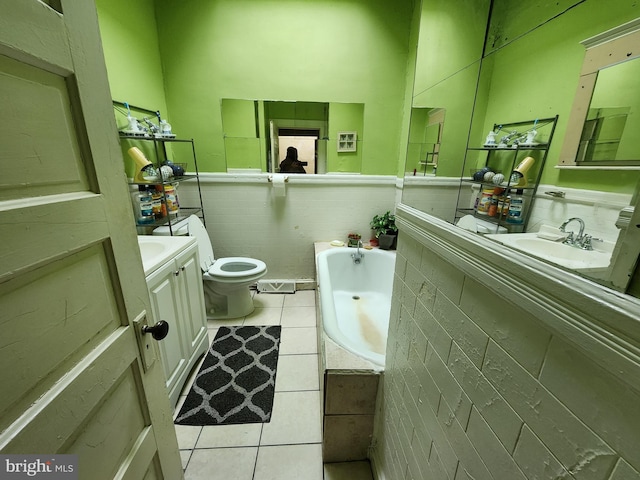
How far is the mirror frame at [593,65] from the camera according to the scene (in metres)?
0.54

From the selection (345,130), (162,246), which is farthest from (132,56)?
(345,130)

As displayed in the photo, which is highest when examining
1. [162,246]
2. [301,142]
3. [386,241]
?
[301,142]

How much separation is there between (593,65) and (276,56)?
2.22m

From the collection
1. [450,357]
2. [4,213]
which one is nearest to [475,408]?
[450,357]

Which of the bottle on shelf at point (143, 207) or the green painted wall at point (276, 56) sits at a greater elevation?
the green painted wall at point (276, 56)

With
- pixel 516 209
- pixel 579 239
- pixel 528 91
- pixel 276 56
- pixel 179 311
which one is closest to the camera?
pixel 579 239

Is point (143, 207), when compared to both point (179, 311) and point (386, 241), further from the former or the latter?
point (386, 241)

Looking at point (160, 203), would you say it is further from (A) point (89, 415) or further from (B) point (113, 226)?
(A) point (89, 415)

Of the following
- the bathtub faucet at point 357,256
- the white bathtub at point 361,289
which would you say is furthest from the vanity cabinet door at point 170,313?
the bathtub faucet at point 357,256

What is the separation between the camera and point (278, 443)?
4.48 ft

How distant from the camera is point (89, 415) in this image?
0.50 m

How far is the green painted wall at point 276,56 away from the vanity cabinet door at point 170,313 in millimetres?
1380

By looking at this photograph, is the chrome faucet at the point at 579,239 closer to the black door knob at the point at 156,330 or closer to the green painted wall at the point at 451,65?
the green painted wall at the point at 451,65

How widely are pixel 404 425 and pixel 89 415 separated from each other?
Result: 911 millimetres
